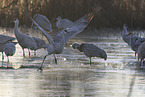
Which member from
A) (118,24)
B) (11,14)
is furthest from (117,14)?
(11,14)

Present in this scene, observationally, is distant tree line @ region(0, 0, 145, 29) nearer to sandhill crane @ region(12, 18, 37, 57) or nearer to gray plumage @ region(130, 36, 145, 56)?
gray plumage @ region(130, 36, 145, 56)

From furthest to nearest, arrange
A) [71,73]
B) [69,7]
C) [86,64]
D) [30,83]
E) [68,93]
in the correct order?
1. [69,7]
2. [86,64]
3. [71,73]
4. [30,83]
5. [68,93]

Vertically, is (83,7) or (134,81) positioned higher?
(83,7)

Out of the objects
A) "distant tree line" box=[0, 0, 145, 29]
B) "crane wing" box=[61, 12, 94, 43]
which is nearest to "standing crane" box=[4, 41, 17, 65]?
"crane wing" box=[61, 12, 94, 43]

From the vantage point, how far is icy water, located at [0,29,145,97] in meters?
9.18

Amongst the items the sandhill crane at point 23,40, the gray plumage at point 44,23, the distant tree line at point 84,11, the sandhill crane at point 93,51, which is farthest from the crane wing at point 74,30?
the distant tree line at point 84,11

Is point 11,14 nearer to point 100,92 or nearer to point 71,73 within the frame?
point 71,73

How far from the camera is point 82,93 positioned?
9.12 metres

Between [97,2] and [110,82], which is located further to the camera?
[97,2]

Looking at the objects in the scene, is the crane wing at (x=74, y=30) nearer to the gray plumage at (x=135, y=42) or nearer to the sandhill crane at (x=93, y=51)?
the sandhill crane at (x=93, y=51)

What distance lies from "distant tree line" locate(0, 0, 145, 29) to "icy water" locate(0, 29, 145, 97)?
82.9 ft

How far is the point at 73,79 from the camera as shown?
36.7ft

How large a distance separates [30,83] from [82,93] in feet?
6.01

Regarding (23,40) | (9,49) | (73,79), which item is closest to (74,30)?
(9,49)
